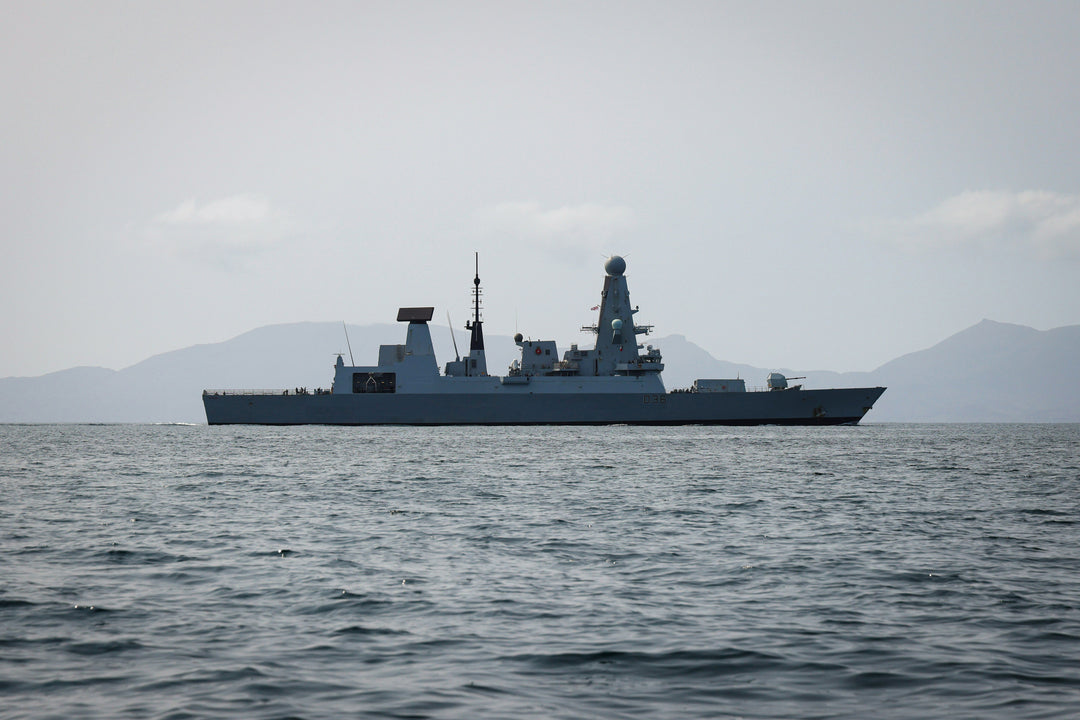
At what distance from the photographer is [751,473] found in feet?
97.0

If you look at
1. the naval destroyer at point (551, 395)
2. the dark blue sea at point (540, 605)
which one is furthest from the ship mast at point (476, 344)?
the dark blue sea at point (540, 605)

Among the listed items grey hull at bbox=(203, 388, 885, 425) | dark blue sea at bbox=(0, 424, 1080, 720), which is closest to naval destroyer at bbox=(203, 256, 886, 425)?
grey hull at bbox=(203, 388, 885, 425)

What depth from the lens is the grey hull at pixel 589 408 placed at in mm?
70250

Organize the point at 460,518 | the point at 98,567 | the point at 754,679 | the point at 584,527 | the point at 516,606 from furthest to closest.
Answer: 1. the point at 460,518
2. the point at 584,527
3. the point at 98,567
4. the point at 516,606
5. the point at 754,679

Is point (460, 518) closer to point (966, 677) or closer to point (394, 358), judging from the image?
point (966, 677)

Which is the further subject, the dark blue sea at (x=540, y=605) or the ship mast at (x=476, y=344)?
the ship mast at (x=476, y=344)

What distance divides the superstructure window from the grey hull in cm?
106

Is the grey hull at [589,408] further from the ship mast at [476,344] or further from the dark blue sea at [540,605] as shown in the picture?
the dark blue sea at [540,605]

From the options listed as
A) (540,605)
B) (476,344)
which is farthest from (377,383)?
(540,605)

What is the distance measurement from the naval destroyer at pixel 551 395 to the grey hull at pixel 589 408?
0.08 m

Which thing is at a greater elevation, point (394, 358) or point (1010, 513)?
point (394, 358)

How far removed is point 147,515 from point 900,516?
14717 millimetres

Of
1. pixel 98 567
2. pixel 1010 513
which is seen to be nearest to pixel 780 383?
pixel 1010 513

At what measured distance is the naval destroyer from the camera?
70438 mm
